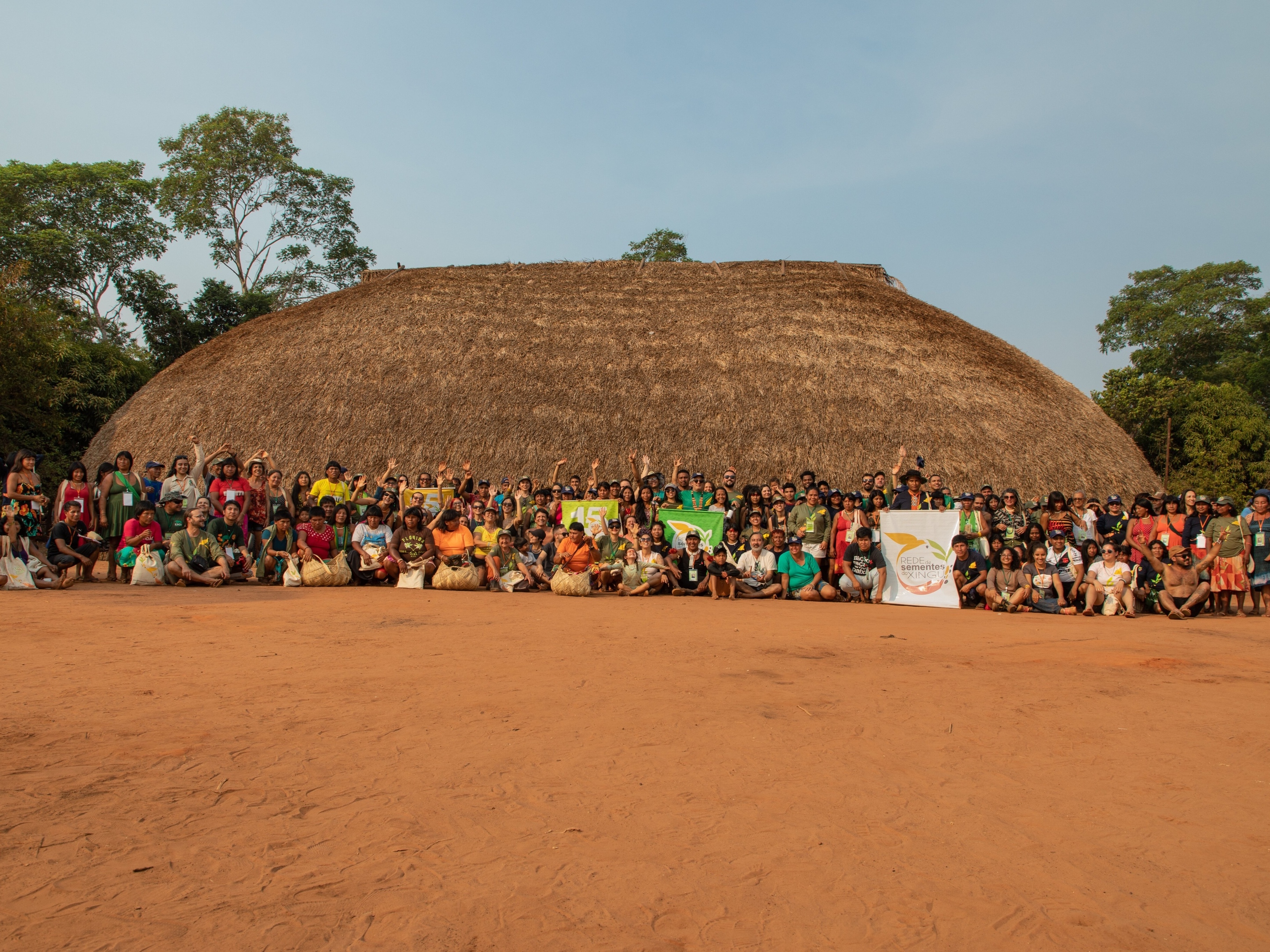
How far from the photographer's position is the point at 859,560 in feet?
32.5

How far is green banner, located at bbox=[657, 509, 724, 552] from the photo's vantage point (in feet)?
35.2

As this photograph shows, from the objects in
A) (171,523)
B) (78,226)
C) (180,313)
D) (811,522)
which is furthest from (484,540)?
(78,226)

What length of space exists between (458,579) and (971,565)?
613 centimetres

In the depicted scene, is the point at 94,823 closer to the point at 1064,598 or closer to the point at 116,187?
the point at 1064,598

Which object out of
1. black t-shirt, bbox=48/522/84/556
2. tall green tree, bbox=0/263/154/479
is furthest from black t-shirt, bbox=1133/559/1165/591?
tall green tree, bbox=0/263/154/479

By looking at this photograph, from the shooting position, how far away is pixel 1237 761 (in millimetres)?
3512

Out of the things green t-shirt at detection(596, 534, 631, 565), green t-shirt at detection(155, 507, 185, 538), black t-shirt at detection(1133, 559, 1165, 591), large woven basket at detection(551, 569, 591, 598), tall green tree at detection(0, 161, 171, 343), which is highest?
tall green tree at detection(0, 161, 171, 343)

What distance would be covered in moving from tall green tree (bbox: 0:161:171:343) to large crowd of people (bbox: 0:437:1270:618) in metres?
22.0

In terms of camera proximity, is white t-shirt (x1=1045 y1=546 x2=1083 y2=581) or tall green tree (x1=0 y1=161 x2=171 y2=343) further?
tall green tree (x1=0 y1=161 x2=171 y2=343)

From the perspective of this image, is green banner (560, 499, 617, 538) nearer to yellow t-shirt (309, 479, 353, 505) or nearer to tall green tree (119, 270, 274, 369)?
yellow t-shirt (309, 479, 353, 505)

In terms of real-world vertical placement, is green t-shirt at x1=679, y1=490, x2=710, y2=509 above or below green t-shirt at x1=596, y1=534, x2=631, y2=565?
above

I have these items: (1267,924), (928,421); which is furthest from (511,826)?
(928,421)

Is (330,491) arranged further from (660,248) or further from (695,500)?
(660,248)

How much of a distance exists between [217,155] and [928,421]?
1160 inches
